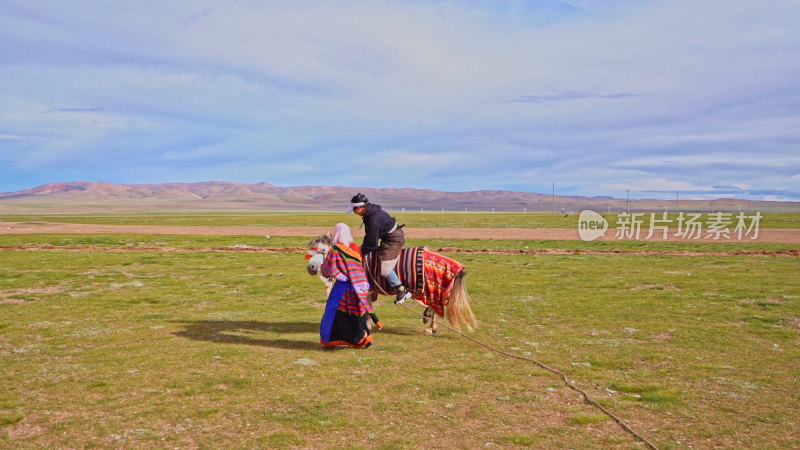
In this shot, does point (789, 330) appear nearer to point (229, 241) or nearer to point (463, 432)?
point (463, 432)

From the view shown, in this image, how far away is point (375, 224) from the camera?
30.6ft

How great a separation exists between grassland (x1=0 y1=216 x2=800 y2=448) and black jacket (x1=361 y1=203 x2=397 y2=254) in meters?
1.91

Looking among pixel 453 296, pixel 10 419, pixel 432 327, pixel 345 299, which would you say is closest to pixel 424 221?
pixel 432 327

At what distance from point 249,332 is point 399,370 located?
3904mm

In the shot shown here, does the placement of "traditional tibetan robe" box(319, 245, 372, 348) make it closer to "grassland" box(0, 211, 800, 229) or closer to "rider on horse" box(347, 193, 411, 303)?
"rider on horse" box(347, 193, 411, 303)

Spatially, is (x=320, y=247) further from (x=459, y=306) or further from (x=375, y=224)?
(x=459, y=306)

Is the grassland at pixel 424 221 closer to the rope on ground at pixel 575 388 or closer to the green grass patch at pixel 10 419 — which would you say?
the rope on ground at pixel 575 388

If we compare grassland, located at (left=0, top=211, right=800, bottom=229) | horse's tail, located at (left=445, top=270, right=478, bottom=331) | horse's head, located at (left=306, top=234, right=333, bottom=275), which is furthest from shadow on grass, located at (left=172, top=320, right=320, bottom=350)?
grassland, located at (left=0, top=211, right=800, bottom=229)

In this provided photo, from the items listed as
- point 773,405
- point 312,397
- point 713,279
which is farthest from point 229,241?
point 773,405

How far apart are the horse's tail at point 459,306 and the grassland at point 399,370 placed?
48cm

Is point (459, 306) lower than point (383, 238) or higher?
lower

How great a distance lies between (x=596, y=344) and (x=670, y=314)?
3.42m

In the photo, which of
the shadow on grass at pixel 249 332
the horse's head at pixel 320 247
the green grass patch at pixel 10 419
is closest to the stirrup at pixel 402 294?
the horse's head at pixel 320 247

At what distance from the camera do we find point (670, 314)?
38.3ft
